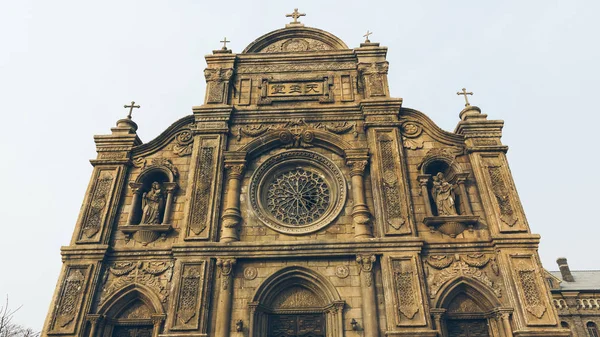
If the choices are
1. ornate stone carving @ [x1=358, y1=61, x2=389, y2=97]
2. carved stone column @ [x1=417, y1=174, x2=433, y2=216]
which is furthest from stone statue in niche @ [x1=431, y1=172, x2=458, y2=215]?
ornate stone carving @ [x1=358, y1=61, x2=389, y2=97]

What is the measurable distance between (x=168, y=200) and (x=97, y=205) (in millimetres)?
2295

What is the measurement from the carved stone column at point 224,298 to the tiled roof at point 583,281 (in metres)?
26.0

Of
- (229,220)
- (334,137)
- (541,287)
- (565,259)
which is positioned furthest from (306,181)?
(565,259)

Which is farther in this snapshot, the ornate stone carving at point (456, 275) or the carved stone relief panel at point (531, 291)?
the ornate stone carving at point (456, 275)

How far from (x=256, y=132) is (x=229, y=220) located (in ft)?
11.3

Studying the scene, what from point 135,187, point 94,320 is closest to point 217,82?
point 135,187

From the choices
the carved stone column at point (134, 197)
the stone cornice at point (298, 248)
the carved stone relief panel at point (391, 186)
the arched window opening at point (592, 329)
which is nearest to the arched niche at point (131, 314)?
the stone cornice at point (298, 248)

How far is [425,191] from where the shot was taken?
12.5 meters

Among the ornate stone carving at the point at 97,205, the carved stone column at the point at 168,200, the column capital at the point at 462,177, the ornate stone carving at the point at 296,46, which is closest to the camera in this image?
the ornate stone carving at the point at 97,205

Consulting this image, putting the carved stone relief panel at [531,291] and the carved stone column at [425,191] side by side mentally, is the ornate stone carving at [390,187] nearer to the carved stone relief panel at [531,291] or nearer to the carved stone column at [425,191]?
the carved stone column at [425,191]

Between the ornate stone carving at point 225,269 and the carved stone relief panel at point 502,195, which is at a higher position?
the carved stone relief panel at point 502,195

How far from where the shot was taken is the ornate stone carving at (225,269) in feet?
36.3

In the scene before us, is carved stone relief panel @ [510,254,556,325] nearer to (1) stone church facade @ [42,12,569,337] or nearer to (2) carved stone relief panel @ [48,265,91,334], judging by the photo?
(1) stone church facade @ [42,12,569,337]

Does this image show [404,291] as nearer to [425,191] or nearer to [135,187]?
[425,191]
